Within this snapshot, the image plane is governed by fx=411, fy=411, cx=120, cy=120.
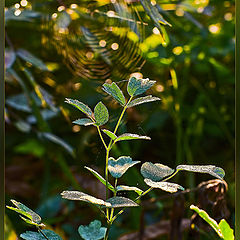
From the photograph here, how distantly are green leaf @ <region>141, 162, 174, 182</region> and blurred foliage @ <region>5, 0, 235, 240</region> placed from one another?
0.35 m

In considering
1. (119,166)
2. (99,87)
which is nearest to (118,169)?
(119,166)

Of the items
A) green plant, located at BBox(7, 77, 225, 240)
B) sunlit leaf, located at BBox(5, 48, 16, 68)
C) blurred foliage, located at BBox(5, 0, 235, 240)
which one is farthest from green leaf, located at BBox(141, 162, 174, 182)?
sunlit leaf, located at BBox(5, 48, 16, 68)

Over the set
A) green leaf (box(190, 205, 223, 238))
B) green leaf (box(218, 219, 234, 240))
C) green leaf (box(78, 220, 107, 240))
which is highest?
green leaf (box(190, 205, 223, 238))

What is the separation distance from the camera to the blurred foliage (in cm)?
78

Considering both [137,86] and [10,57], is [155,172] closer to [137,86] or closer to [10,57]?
[137,86]

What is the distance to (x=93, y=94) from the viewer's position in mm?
1038

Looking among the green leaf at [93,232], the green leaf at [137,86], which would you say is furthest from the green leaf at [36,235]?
the green leaf at [137,86]

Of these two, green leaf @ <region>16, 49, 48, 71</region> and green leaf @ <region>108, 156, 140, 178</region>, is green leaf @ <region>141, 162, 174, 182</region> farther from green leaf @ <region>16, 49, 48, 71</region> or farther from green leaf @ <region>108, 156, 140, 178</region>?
green leaf @ <region>16, 49, 48, 71</region>

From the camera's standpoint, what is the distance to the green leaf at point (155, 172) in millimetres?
340

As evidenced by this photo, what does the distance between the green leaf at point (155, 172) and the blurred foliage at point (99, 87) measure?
35 cm

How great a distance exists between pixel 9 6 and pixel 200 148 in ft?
2.02

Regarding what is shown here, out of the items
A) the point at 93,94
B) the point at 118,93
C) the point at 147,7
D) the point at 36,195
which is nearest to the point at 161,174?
the point at 118,93

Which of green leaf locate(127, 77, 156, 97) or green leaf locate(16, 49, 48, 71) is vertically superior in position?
green leaf locate(16, 49, 48, 71)

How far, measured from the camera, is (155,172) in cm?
35
